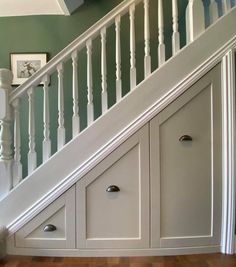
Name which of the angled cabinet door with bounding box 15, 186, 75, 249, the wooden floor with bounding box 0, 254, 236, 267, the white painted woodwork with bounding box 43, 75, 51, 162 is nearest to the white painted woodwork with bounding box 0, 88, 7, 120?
the white painted woodwork with bounding box 43, 75, 51, 162

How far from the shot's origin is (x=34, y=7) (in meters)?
3.26

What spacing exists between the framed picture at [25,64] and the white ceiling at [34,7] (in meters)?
0.48

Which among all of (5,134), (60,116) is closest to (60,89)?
(60,116)

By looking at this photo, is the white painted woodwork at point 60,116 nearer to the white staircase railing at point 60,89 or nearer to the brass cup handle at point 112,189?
the white staircase railing at point 60,89

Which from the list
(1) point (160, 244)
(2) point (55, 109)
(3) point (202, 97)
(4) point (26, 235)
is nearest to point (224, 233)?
(1) point (160, 244)

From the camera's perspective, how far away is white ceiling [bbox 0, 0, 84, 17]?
125 inches

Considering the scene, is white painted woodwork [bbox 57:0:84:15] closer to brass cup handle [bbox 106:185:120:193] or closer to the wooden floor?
brass cup handle [bbox 106:185:120:193]

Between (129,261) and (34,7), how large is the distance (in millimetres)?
2821

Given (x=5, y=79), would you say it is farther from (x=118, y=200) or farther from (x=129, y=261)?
(x=129, y=261)

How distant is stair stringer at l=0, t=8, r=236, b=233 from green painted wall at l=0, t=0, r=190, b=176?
103cm

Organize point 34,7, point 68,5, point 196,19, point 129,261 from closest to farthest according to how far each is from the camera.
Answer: point 129,261, point 196,19, point 68,5, point 34,7

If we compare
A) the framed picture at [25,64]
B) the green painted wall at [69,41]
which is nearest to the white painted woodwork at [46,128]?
the green painted wall at [69,41]

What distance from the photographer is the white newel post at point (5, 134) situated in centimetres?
216

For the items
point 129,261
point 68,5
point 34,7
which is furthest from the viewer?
point 34,7
